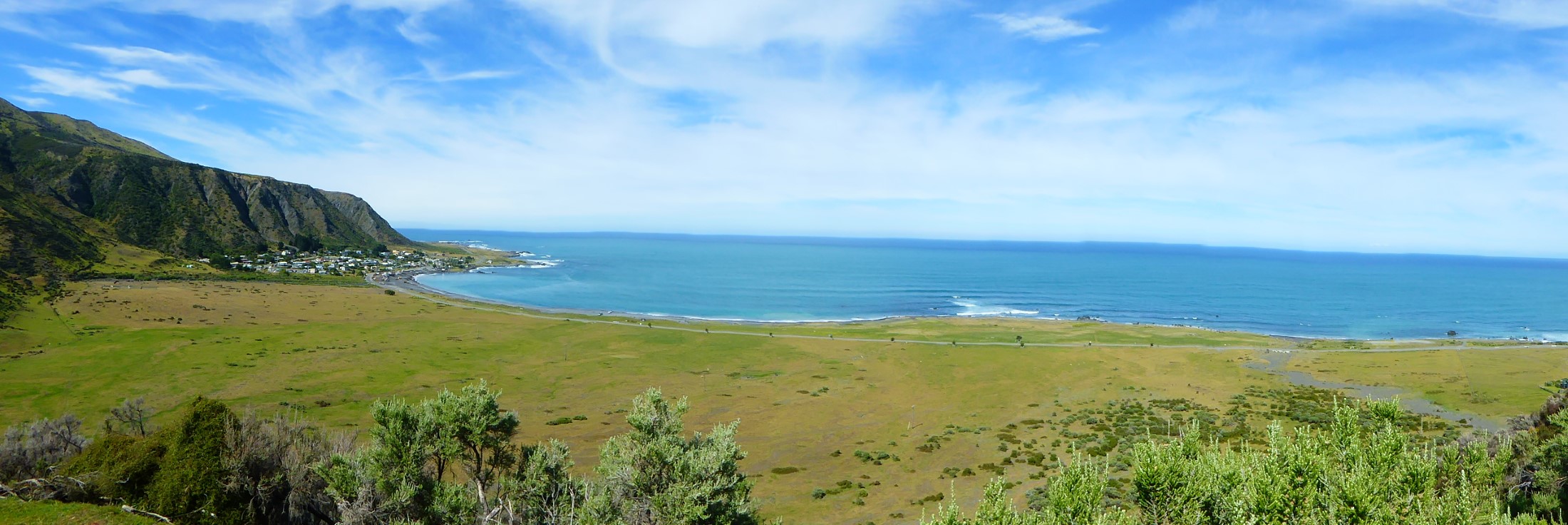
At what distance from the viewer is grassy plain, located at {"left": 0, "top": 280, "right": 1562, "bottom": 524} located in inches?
1661

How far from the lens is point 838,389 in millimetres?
61562

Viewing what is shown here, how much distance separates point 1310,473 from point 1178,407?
44294mm

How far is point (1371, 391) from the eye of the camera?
2336 inches

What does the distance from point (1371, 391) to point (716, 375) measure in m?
60.6

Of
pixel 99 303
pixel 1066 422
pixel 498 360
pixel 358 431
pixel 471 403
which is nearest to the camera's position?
pixel 471 403

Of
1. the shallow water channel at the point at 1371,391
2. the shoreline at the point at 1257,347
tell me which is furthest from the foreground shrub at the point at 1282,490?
the shallow water channel at the point at 1371,391

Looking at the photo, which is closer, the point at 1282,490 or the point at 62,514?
the point at 1282,490

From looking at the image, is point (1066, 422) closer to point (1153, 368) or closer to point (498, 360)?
point (1153, 368)

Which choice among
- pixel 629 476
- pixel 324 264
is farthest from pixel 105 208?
pixel 629 476

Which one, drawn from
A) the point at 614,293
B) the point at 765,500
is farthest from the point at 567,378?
the point at 614,293

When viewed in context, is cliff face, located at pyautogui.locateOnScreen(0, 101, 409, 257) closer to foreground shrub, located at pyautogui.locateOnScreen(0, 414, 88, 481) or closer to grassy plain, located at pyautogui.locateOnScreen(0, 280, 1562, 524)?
grassy plain, located at pyautogui.locateOnScreen(0, 280, 1562, 524)

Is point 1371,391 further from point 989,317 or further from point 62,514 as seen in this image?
point 62,514

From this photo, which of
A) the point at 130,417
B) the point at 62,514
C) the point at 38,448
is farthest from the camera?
the point at 130,417

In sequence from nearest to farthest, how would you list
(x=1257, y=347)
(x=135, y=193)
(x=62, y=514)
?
1. (x=62, y=514)
2. (x=1257, y=347)
3. (x=135, y=193)
